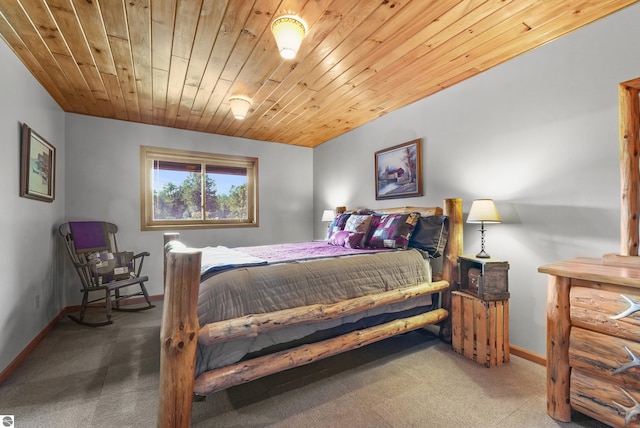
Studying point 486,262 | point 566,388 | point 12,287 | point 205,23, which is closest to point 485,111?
point 486,262

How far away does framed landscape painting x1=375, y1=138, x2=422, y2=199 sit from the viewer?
3.19 metres

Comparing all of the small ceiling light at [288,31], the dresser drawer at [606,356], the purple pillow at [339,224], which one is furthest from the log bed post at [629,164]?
the purple pillow at [339,224]

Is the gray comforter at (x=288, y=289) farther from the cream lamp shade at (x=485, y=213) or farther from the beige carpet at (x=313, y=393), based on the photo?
the cream lamp shade at (x=485, y=213)

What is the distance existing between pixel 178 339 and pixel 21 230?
2110 millimetres

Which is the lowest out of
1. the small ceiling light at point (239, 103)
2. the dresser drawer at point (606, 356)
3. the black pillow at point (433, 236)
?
the dresser drawer at point (606, 356)

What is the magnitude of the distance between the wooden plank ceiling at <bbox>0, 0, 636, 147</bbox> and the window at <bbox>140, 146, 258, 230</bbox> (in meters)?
0.96

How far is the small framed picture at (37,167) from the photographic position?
2.35m

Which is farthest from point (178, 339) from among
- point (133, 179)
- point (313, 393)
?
point (133, 179)

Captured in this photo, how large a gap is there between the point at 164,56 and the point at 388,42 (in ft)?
5.76

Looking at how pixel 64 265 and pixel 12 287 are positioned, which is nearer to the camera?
pixel 12 287

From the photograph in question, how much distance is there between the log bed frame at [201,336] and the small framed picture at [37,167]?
6.20 feet

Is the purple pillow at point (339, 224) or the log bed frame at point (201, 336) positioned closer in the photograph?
the log bed frame at point (201, 336)

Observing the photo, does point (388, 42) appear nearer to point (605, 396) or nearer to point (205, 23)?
point (205, 23)

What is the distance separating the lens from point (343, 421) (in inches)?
62.6
